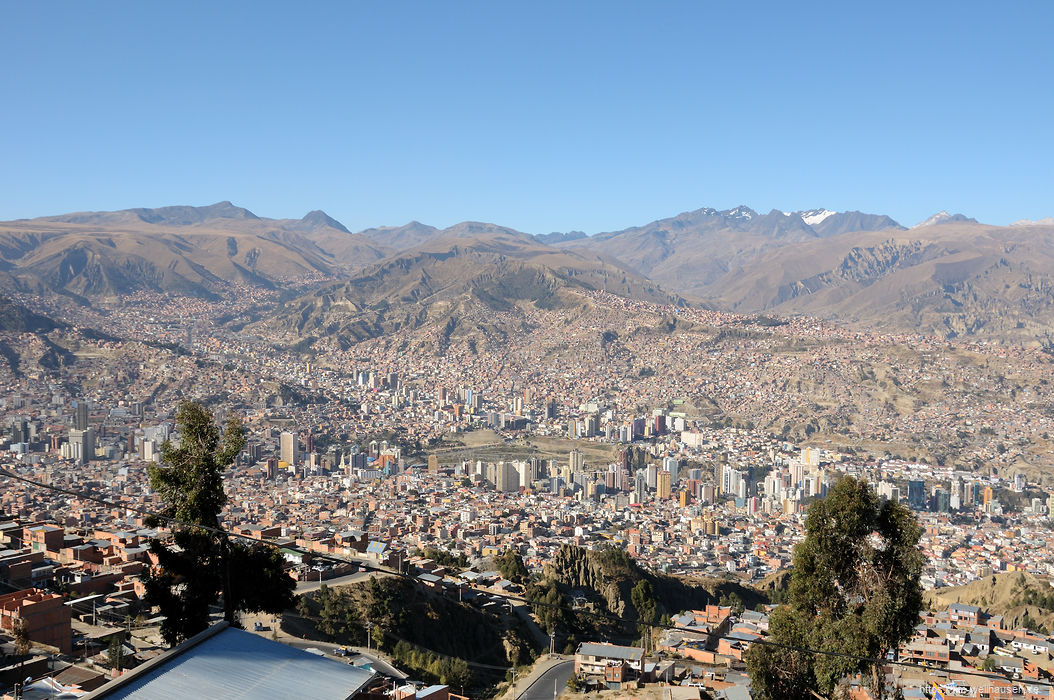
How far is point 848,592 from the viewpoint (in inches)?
285

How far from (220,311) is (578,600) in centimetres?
10087

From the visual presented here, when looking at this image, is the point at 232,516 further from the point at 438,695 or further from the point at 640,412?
the point at 640,412

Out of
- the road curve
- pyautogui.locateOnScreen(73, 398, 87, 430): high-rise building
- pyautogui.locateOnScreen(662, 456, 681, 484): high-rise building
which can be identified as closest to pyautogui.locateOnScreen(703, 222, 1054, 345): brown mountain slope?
pyautogui.locateOnScreen(662, 456, 681, 484): high-rise building

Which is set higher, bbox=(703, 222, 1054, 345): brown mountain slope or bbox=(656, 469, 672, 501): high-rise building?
→ bbox=(703, 222, 1054, 345): brown mountain slope

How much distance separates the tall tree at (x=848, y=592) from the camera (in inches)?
273

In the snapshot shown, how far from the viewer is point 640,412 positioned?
225 ft

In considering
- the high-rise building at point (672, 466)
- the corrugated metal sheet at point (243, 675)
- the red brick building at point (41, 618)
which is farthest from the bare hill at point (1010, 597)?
the high-rise building at point (672, 466)

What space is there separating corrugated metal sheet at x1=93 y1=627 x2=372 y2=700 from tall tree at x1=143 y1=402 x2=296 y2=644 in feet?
3.67

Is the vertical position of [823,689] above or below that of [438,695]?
above

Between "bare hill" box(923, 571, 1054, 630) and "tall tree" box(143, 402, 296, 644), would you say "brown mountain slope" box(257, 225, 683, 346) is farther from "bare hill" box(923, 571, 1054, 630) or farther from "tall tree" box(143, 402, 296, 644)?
"tall tree" box(143, 402, 296, 644)

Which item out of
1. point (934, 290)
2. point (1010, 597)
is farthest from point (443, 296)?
point (1010, 597)

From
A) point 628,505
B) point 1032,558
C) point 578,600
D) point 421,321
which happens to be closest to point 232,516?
point 578,600

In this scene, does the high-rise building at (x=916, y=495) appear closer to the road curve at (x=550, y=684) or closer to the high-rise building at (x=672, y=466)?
the high-rise building at (x=672, y=466)

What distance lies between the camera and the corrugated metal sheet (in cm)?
588
